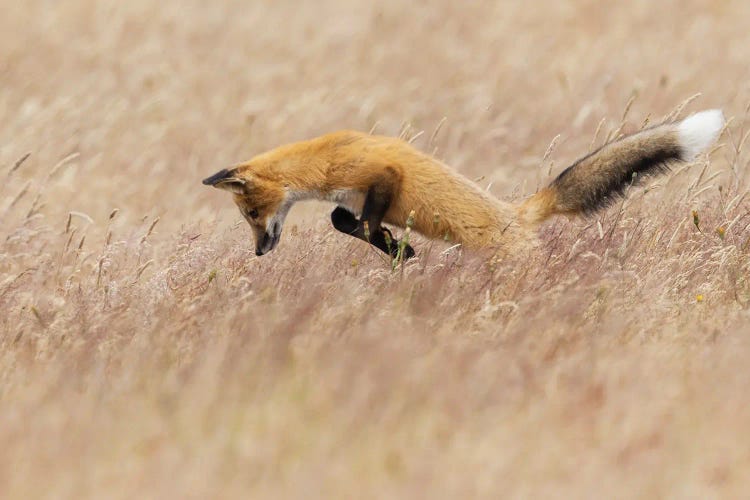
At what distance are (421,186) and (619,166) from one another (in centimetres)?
129

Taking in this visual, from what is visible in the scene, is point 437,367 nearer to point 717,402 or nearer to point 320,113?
point 717,402

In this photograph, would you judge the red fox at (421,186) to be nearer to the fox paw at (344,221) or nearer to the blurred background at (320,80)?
the fox paw at (344,221)

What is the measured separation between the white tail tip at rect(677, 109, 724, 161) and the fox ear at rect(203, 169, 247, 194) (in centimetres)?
280

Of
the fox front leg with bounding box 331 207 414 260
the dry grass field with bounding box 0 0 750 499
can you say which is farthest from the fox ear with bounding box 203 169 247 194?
the fox front leg with bounding box 331 207 414 260

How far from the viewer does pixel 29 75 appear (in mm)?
13188

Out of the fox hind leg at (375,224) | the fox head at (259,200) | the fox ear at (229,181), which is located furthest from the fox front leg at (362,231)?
the fox ear at (229,181)

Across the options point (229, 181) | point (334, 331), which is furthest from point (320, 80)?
point (334, 331)

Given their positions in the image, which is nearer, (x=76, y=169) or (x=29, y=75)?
(x=76, y=169)

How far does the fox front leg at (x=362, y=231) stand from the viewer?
291 inches

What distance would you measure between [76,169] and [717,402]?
26.4 feet

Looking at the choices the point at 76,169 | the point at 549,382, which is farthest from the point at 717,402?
the point at 76,169

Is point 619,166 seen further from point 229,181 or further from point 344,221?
point 229,181

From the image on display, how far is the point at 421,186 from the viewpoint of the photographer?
727cm

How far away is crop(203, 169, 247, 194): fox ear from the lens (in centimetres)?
758
